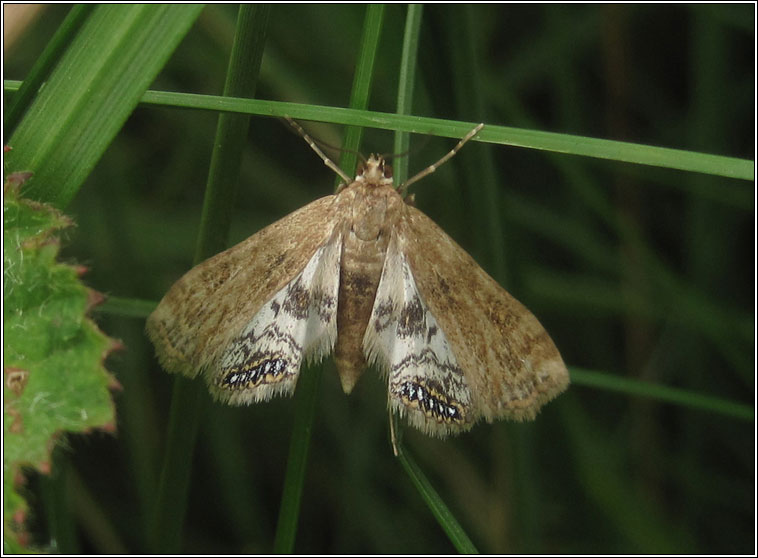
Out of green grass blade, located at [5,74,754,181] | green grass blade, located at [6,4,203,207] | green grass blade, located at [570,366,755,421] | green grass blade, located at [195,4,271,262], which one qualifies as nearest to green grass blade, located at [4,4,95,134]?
green grass blade, located at [6,4,203,207]

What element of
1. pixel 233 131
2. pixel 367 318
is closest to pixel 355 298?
pixel 367 318

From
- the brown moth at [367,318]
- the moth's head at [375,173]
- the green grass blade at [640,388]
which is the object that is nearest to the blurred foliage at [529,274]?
the green grass blade at [640,388]

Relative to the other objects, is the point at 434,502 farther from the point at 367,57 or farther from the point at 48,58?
the point at 48,58

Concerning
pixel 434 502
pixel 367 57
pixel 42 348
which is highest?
pixel 367 57

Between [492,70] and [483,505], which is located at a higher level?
[492,70]

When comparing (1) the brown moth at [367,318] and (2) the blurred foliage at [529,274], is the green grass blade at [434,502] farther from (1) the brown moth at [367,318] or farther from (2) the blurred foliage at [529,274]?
(2) the blurred foliage at [529,274]

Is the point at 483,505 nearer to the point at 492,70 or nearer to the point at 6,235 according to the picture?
the point at 492,70

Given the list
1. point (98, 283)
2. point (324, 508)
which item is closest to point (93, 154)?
point (98, 283)
